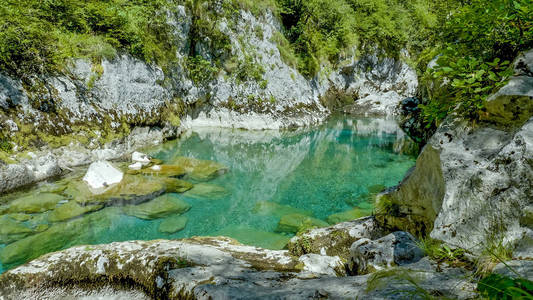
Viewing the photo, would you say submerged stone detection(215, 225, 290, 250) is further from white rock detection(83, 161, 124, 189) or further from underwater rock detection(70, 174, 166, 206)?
white rock detection(83, 161, 124, 189)

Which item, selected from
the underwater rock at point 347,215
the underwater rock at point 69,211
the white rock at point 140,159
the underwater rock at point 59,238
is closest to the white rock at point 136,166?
the white rock at point 140,159

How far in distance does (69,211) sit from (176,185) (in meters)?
2.73

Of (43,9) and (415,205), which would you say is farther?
(43,9)

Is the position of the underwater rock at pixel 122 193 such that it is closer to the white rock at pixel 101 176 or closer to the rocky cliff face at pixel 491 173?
the white rock at pixel 101 176

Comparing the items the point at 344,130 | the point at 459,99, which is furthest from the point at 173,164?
the point at 344,130

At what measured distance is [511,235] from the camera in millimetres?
2027

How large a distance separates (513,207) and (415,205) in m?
2.07

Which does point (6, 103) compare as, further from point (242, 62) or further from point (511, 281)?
point (242, 62)

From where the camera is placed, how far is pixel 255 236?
21.2ft

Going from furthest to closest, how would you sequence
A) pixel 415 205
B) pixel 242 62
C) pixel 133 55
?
pixel 242 62, pixel 133 55, pixel 415 205

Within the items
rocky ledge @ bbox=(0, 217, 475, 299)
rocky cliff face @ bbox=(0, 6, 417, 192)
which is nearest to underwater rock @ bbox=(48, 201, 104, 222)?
rocky cliff face @ bbox=(0, 6, 417, 192)

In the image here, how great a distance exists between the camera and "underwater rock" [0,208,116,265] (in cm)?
527

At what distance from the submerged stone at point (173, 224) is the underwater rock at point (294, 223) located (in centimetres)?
230

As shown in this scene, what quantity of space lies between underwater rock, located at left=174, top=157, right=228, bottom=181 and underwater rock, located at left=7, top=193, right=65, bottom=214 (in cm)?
372
